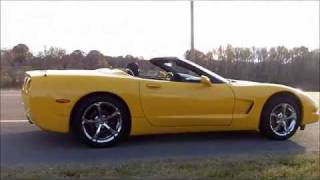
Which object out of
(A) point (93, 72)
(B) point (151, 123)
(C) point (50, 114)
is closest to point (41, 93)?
(C) point (50, 114)

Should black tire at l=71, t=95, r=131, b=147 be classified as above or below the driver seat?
below

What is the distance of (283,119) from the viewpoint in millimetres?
7090

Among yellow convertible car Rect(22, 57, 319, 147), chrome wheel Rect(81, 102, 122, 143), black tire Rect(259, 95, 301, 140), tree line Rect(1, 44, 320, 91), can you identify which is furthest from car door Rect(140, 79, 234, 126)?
tree line Rect(1, 44, 320, 91)

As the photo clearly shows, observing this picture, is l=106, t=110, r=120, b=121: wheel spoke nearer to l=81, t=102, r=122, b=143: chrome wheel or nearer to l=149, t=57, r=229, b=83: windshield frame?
l=81, t=102, r=122, b=143: chrome wheel

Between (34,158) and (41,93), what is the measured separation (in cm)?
82

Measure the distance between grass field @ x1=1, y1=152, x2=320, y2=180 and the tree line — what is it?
11.7 m

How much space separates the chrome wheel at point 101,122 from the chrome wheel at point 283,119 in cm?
215

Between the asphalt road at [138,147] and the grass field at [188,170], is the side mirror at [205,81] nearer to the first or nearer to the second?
the asphalt road at [138,147]

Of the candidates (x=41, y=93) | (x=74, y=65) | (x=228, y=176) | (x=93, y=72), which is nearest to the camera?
(x=228, y=176)

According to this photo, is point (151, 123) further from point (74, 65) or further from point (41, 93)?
point (74, 65)

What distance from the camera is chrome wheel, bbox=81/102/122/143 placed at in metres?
6.30

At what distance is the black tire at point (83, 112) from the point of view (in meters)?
6.25

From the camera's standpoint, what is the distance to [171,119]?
21.6 feet

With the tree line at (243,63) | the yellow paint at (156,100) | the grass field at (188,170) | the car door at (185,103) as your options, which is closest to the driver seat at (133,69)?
the yellow paint at (156,100)
